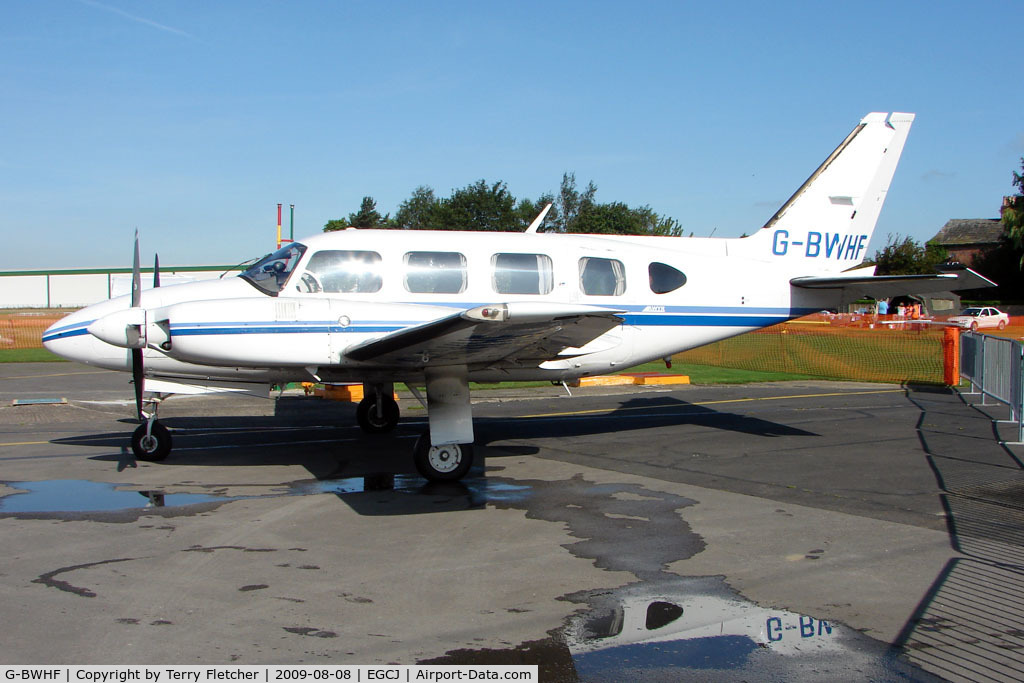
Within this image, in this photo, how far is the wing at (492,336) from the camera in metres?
7.24

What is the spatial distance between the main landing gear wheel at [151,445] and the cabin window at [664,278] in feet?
22.8

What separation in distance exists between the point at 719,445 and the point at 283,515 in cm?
660

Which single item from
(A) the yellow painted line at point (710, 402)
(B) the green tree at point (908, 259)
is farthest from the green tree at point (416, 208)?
(A) the yellow painted line at point (710, 402)

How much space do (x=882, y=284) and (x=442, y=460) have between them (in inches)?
270

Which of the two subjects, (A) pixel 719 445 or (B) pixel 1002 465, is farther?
(A) pixel 719 445

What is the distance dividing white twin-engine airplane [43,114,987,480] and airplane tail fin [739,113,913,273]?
0.02 m

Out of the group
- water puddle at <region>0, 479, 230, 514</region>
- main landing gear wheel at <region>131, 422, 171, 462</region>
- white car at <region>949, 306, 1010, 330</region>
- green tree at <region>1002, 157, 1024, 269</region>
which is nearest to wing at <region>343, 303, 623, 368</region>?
water puddle at <region>0, 479, 230, 514</region>

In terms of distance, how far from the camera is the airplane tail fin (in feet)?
41.3

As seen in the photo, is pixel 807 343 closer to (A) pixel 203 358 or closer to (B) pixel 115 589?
(A) pixel 203 358

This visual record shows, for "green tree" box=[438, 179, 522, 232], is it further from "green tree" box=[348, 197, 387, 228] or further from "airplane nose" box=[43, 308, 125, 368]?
"airplane nose" box=[43, 308, 125, 368]

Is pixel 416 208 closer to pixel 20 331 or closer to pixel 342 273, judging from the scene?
pixel 20 331

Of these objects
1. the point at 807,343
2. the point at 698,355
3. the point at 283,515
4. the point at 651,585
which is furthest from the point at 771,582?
A: the point at 698,355

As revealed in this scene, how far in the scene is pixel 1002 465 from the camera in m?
10.1

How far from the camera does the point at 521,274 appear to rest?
34.7ft
